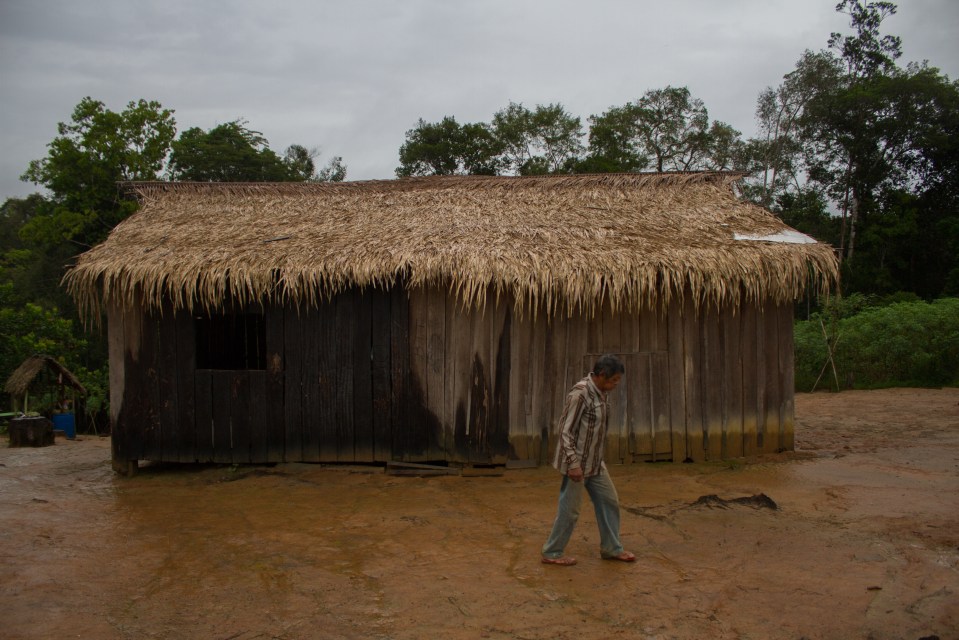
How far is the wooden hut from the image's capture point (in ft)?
23.0

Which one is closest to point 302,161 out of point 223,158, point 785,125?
point 223,158

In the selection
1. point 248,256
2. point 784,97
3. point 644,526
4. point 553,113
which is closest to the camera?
point 644,526

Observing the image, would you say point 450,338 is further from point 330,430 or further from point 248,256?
point 248,256

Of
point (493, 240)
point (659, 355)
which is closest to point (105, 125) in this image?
point (493, 240)

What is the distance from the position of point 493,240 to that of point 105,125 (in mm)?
17259

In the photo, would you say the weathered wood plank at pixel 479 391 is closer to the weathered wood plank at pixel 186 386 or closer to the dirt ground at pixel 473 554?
the dirt ground at pixel 473 554

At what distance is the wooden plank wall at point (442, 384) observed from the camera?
722cm

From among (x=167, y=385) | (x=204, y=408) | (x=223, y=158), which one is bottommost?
(x=204, y=408)

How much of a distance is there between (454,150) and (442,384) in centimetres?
2074

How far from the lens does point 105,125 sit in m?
19.8

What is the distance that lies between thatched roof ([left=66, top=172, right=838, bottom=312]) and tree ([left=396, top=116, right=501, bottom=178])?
18.6 meters

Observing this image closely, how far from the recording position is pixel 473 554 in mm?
4910

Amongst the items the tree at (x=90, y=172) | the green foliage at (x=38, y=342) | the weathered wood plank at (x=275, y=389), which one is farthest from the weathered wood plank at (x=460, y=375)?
the tree at (x=90, y=172)

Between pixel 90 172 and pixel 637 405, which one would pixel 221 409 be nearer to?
pixel 637 405
